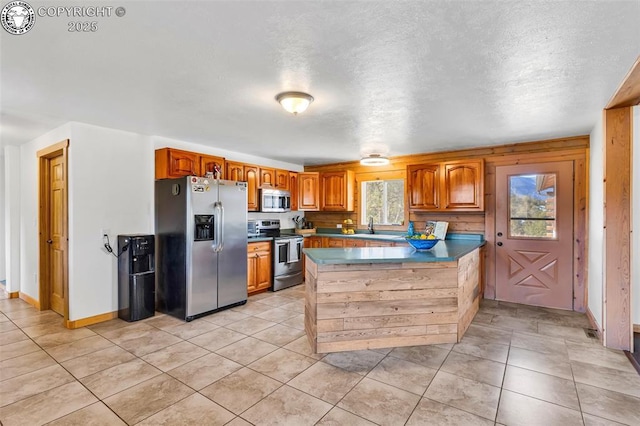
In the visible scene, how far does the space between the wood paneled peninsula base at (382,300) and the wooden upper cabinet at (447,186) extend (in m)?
1.84

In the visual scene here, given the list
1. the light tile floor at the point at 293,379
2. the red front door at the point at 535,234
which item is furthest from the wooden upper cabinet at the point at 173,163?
the red front door at the point at 535,234

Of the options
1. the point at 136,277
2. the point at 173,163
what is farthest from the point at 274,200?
the point at 136,277

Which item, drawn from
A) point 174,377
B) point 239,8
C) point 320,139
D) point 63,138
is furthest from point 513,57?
point 63,138

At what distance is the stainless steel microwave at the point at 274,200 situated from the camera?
5.64m

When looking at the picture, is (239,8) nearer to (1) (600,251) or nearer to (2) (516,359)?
→ (2) (516,359)

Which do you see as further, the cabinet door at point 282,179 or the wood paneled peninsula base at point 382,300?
the cabinet door at point 282,179

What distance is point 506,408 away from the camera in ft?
7.18

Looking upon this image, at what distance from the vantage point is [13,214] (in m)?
5.08

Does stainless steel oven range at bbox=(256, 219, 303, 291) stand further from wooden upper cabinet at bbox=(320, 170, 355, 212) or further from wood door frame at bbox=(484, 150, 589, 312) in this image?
wood door frame at bbox=(484, 150, 589, 312)

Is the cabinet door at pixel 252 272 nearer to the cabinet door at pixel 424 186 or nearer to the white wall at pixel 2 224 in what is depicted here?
the cabinet door at pixel 424 186

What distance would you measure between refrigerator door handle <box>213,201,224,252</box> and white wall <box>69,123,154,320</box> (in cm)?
93

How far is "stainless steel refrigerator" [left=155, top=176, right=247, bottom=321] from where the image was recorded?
4.00m

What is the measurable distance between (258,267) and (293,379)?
2774 millimetres

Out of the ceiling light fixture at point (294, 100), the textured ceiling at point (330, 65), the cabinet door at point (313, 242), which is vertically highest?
the textured ceiling at point (330, 65)
